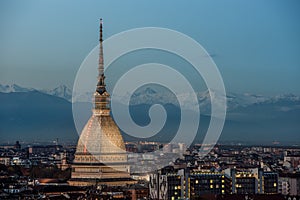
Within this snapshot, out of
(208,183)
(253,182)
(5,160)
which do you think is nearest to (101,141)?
(208,183)

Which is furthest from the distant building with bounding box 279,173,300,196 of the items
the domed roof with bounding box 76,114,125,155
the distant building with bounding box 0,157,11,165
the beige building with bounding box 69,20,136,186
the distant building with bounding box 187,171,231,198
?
the distant building with bounding box 0,157,11,165

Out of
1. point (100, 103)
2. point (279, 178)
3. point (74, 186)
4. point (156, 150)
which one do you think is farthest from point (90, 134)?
point (156, 150)

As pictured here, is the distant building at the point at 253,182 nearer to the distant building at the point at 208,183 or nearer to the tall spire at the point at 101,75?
the distant building at the point at 208,183

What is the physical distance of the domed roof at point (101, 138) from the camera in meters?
63.7

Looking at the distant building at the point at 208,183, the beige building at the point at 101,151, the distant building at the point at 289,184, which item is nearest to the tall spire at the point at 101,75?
the beige building at the point at 101,151

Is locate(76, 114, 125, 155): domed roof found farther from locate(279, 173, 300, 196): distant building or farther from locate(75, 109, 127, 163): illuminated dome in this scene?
locate(279, 173, 300, 196): distant building

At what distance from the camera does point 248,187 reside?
55.2 meters

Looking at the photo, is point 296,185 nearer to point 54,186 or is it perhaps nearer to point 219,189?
point 219,189

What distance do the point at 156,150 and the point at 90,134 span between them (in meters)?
29.8

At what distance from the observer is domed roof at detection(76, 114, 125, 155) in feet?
209

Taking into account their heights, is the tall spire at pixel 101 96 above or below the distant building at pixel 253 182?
above

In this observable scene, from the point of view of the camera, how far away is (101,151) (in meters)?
63.5

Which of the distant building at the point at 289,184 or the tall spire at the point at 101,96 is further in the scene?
the tall spire at the point at 101,96

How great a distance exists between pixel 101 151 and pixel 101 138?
32.4 inches
